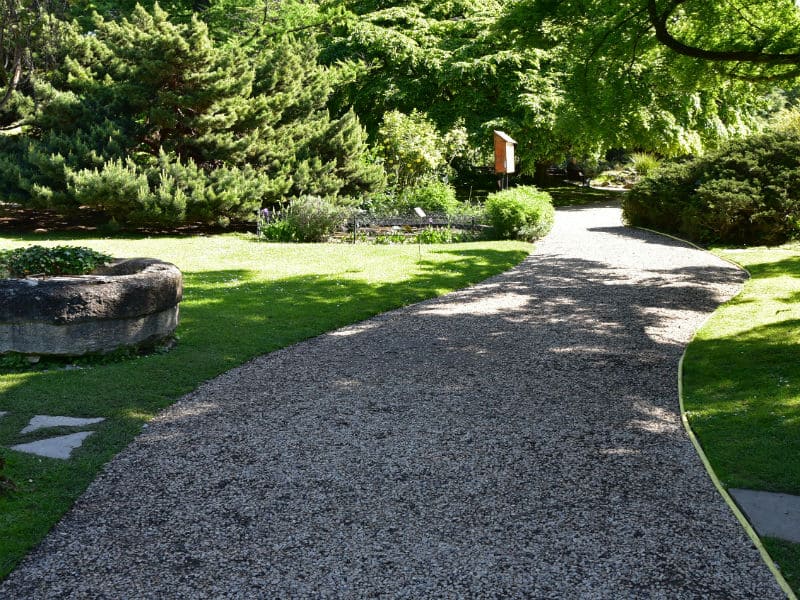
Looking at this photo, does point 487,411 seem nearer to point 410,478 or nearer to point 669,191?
point 410,478

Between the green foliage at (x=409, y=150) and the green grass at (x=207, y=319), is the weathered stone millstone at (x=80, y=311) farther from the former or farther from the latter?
the green foliage at (x=409, y=150)

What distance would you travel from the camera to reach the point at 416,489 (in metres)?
4.84

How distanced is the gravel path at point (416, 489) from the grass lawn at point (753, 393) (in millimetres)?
210

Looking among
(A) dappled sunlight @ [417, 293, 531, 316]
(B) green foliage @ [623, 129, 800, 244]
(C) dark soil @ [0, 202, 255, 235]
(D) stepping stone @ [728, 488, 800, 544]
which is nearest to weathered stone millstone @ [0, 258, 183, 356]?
(A) dappled sunlight @ [417, 293, 531, 316]

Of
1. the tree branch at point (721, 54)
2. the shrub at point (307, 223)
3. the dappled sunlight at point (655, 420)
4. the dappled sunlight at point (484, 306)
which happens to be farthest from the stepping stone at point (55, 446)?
the shrub at point (307, 223)

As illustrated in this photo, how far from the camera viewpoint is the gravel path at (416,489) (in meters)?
3.78

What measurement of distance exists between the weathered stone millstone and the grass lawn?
5.46 meters

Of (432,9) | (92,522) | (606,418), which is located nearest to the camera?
(92,522)

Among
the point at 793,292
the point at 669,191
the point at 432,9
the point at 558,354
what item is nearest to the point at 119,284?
the point at 558,354

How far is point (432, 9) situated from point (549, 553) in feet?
103

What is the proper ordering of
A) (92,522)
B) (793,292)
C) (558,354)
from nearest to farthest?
(92,522) → (558,354) → (793,292)

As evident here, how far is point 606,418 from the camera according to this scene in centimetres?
620

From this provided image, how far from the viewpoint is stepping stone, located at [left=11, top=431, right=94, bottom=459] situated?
5309 mm

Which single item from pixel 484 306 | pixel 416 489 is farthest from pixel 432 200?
pixel 416 489
